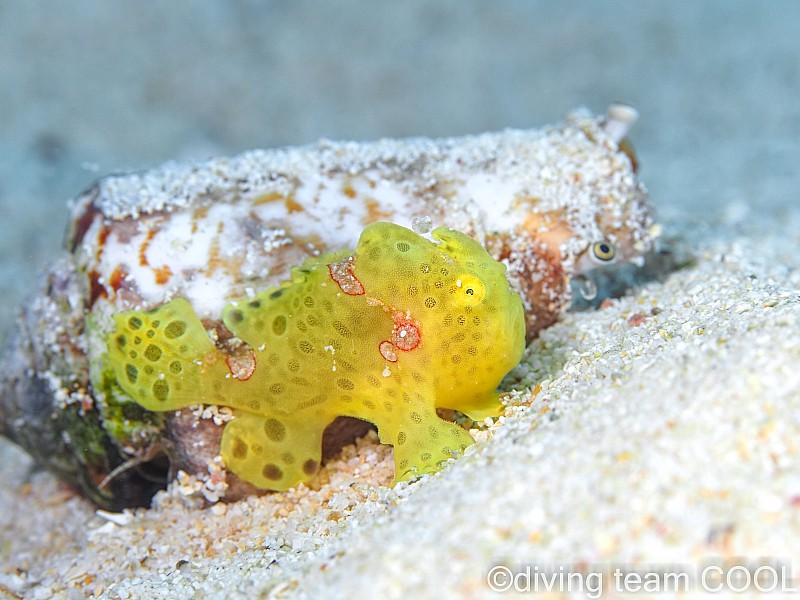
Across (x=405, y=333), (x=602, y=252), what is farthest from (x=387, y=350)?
(x=602, y=252)

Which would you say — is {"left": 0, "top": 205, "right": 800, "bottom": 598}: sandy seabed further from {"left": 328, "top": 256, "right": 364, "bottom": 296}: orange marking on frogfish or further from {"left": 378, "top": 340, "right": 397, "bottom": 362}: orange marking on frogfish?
{"left": 328, "top": 256, "right": 364, "bottom": 296}: orange marking on frogfish

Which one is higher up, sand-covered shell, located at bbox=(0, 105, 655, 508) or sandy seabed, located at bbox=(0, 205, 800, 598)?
sand-covered shell, located at bbox=(0, 105, 655, 508)

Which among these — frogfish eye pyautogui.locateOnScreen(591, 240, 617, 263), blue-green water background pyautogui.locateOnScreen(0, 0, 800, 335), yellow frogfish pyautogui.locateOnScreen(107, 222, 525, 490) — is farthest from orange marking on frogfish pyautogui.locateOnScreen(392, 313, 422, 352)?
blue-green water background pyautogui.locateOnScreen(0, 0, 800, 335)

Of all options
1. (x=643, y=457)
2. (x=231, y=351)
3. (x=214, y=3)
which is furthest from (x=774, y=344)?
(x=214, y=3)

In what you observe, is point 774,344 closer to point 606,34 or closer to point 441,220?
point 441,220

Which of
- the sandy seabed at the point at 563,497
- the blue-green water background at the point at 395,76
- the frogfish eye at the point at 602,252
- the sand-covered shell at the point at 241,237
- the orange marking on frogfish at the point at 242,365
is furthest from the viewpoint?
the blue-green water background at the point at 395,76

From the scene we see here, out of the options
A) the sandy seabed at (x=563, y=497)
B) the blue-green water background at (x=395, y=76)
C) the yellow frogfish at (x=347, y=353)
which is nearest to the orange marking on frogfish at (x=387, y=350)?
the yellow frogfish at (x=347, y=353)

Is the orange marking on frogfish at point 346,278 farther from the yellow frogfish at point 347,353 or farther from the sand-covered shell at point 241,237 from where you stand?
the sand-covered shell at point 241,237
